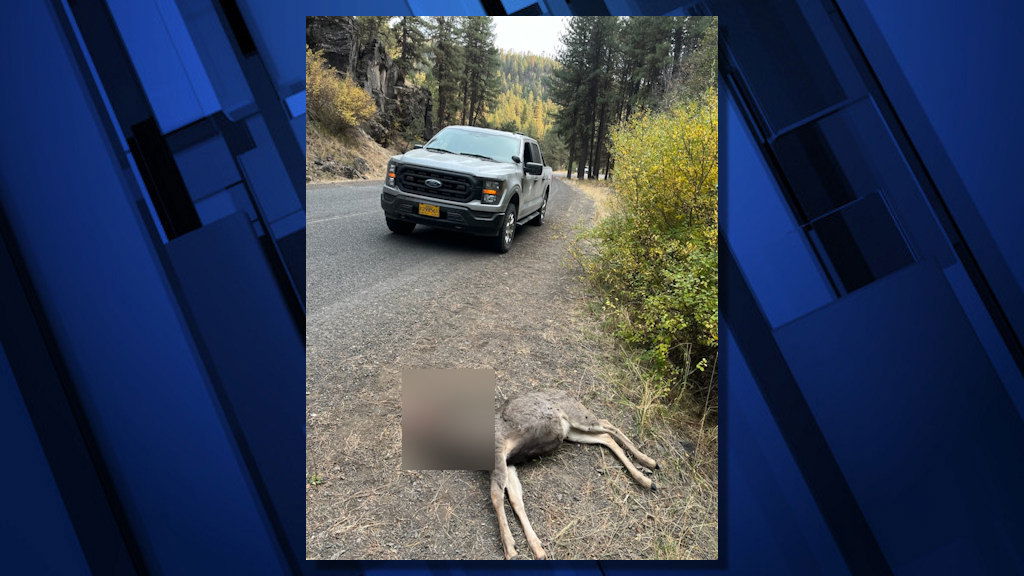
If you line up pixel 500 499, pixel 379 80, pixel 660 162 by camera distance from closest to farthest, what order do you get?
pixel 500 499
pixel 379 80
pixel 660 162

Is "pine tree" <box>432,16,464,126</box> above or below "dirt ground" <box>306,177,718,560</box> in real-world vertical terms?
above

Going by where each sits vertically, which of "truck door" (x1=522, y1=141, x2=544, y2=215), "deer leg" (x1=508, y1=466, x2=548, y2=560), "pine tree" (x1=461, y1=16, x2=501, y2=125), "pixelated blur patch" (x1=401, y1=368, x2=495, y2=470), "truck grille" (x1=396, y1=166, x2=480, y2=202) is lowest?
"deer leg" (x1=508, y1=466, x2=548, y2=560)

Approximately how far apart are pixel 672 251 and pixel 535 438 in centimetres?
89

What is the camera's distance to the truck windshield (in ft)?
9.00

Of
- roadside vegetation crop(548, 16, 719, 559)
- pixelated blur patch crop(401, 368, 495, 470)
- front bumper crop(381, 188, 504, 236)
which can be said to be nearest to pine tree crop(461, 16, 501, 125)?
roadside vegetation crop(548, 16, 719, 559)

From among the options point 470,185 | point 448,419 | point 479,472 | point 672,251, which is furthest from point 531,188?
point 479,472

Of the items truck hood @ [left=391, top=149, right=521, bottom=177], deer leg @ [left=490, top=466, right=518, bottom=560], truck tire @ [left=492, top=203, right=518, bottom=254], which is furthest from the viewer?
truck tire @ [left=492, top=203, right=518, bottom=254]

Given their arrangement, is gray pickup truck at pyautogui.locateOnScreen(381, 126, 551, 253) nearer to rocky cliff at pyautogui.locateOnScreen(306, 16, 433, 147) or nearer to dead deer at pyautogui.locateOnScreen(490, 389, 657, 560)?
rocky cliff at pyautogui.locateOnScreen(306, 16, 433, 147)

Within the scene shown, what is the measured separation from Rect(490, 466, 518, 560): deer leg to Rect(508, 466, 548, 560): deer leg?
3 cm

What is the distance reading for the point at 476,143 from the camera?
9.15ft

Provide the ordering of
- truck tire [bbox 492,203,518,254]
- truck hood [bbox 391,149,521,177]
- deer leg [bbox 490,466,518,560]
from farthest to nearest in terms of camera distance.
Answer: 1. truck tire [bbox 492,203,518,254]
2. truck hood [bbox 391,149,521,177]
3. deer leg [bbox 490,466,518,560]

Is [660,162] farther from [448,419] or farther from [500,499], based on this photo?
[500,499]
